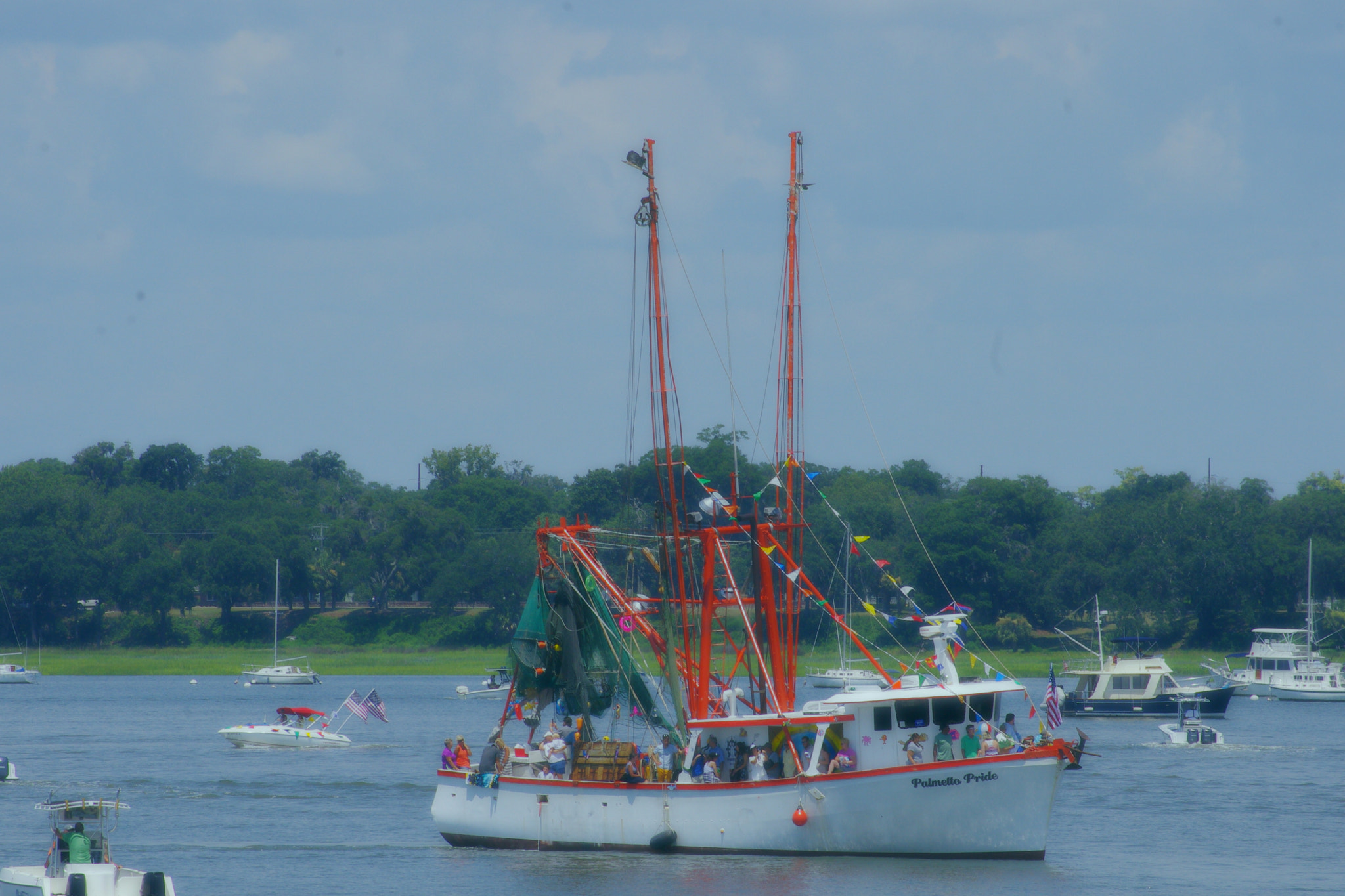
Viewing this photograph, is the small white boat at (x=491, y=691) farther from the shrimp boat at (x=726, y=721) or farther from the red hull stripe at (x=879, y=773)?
the red hull stripe at (x=879, y=773)

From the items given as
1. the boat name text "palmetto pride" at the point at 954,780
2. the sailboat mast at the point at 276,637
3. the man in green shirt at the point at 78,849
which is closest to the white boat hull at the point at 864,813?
the boat name text "palmetto pride" at the point at 954,780

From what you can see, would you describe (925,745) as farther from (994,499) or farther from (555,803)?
(994,499)

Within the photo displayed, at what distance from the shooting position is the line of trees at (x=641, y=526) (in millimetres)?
142875

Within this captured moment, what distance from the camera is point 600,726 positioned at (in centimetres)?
8488

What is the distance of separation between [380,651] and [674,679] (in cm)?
11886

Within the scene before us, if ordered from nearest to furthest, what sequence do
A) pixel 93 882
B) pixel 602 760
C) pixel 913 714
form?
pixel 93 882
pixel 913 714
pixel 602 760

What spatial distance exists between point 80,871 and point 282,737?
4554cm

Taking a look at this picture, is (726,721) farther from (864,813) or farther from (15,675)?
(15,675)

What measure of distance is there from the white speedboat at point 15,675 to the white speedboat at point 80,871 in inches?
4554

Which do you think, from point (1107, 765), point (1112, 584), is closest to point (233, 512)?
point (1112, 584)

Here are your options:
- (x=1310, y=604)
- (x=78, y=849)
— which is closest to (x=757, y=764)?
(x=78, y=849)

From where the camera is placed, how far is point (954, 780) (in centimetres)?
3912

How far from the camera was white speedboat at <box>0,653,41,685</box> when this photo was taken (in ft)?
467

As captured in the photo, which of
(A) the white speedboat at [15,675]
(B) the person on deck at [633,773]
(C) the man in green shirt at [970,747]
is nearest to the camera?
(C) the man in green shirt at [970,747]
